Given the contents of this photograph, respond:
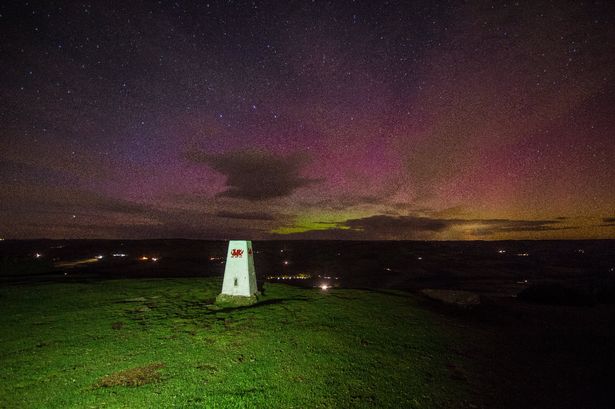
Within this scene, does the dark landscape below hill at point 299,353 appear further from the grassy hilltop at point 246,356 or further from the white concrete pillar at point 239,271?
the white concrete pillar at point 239,271

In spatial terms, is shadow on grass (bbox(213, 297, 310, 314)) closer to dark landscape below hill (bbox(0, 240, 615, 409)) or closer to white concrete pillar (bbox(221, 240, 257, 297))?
dark landscape below hill (bbox(0, 240, 615, 409))

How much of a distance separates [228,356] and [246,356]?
0.52 metres

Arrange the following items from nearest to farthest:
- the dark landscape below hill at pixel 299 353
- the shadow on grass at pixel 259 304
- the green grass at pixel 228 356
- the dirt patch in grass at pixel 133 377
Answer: the green grass at pixel 228 356 < the dark landscape below hill at pixel 299 353 < the dirt patch in grass at pixel 133 377 < the shadow on grass at pixel 259 304

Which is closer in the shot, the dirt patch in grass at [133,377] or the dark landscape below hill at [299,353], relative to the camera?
the dark landscape below hill at [299,353]

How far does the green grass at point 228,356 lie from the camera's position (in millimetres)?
6410

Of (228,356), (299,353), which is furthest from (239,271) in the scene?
(299,353)

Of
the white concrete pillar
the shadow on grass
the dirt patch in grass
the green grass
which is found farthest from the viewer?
the white concrete pillar

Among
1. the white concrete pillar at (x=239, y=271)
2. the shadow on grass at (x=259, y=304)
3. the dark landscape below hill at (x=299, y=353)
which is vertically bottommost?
the dark landscape below hill at (x=299, y=353)

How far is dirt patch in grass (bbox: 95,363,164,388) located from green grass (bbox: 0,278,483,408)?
1.1 inches

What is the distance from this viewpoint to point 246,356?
328 inches

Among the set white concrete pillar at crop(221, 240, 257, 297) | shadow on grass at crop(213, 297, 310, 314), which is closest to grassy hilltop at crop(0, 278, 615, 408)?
shadow on grass at crop(213, 297, 310, 314)

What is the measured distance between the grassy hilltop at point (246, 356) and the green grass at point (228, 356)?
3 cm

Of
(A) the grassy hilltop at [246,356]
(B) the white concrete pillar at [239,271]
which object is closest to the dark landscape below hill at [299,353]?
(A) the grassy hilltop at [246,356]

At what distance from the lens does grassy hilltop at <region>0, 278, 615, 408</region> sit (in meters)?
6.44
